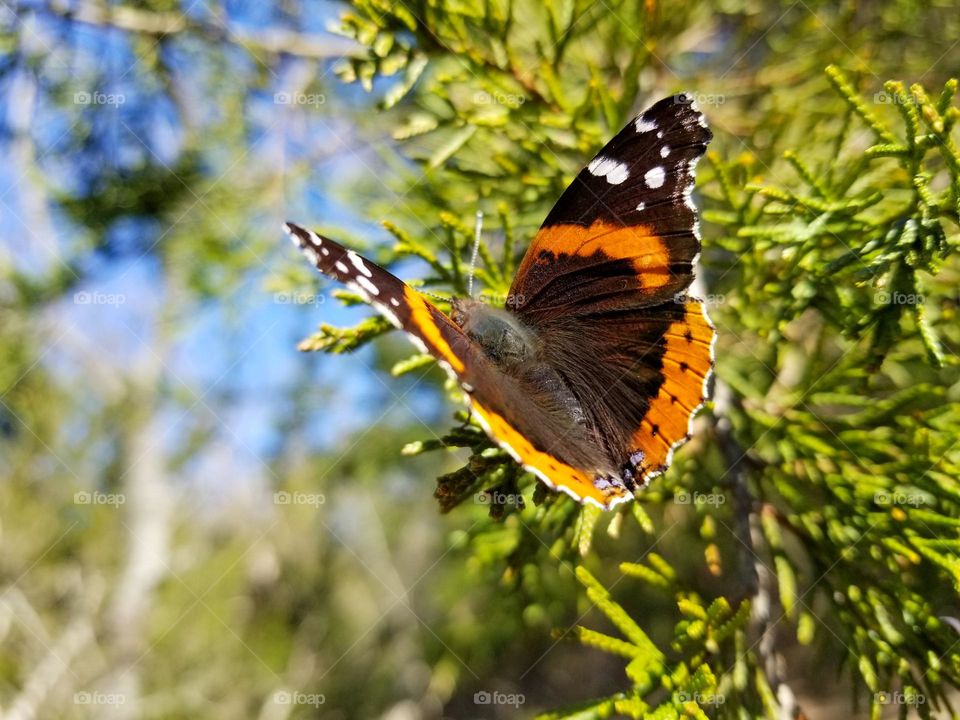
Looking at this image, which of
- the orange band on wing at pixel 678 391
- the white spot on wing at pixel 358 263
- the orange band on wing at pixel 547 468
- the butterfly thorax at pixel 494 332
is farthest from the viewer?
the butterfly thorax at pixel 494 332

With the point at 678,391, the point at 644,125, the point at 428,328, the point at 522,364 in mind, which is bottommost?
the point at 522,364

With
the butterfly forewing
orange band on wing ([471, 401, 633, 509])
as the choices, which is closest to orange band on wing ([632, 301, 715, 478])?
the butterfly forewing

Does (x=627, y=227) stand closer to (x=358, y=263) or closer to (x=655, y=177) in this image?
(x=655, y=177)

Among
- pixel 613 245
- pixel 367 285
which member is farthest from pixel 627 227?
pixel 367 285

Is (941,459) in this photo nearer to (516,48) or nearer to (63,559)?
(516,48)

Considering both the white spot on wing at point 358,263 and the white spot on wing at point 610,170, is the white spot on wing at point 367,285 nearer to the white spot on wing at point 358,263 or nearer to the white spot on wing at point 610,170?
the white spot on wing at point 358,263

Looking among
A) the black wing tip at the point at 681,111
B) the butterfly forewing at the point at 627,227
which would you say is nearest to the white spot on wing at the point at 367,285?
the butterfly forewing at the point at 627,227
